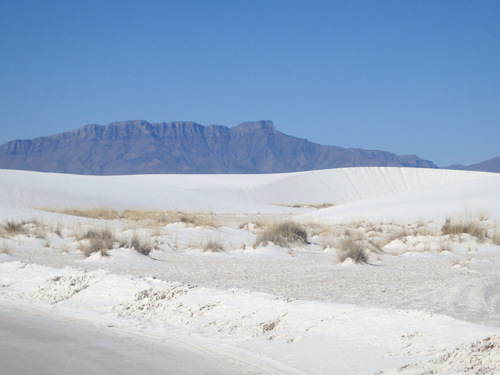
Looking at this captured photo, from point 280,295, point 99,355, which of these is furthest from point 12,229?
point 99,355

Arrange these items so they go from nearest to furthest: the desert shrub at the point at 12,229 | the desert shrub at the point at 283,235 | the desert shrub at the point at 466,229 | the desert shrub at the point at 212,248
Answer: the desert shrub at the point at 212,248, the desert shrub at the point at 283,235, the desert shrub at the point at 466,229, the desert shrub at the point at 12,229

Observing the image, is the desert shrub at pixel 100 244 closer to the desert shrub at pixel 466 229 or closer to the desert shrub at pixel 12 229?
the desert shrub at pixel 12 229

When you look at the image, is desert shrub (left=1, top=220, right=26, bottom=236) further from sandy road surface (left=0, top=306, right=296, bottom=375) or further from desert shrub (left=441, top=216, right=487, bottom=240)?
sandy road surface (left=0, top=306, right=296, bottom=375)

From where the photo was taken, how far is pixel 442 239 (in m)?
18.2

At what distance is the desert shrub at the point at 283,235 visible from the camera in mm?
17547

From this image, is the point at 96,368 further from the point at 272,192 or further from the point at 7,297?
the point at 272,192

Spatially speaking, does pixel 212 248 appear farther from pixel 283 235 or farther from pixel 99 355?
pixel 99 355

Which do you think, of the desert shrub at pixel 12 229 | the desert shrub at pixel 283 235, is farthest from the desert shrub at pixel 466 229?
the desert shrub at pixel 12 229

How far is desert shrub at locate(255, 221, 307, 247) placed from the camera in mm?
17547

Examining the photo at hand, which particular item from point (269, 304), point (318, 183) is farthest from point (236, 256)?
point (318, 183)

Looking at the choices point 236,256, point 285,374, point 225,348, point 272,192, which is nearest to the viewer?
point 285,374

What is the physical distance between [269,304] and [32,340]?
94.9 inches

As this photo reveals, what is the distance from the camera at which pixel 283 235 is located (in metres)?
18.4

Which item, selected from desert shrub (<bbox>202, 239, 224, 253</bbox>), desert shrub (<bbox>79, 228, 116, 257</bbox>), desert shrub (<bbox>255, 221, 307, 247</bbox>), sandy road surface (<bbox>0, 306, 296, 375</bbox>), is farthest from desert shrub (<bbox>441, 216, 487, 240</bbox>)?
sandy road surface (<bbox>0, 306, 296, 375</bbox>)
